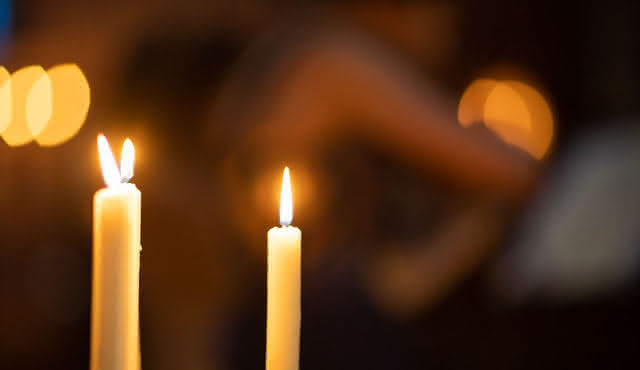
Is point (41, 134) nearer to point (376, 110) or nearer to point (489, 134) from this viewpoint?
point (376, 110)

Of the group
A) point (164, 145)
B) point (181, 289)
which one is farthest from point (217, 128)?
point (181, 289)

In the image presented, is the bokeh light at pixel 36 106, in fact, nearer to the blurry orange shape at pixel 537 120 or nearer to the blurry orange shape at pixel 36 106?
the blurry orange shape at pixel 36 106

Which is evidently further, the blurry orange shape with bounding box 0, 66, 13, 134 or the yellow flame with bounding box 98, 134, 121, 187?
the blurry orange shape with bounding box 0, 66, 13, 134

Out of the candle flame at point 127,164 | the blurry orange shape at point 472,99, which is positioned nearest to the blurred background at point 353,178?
the blurry orange shape at point 472,99

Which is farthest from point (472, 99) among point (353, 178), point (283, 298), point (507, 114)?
point (283, 298)

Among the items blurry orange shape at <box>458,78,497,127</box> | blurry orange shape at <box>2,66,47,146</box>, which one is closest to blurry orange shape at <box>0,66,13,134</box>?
blurry orange shape at <box>2,66,47,146</box>

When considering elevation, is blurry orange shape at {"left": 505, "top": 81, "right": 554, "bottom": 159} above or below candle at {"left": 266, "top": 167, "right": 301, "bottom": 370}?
above

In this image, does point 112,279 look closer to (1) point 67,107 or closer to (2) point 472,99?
(1) point 67,107

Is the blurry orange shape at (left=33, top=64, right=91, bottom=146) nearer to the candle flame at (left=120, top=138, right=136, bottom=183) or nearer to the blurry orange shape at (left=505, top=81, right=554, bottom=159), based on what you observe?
the candle flame at (left=120, top=138, right=136, bottom=183)
